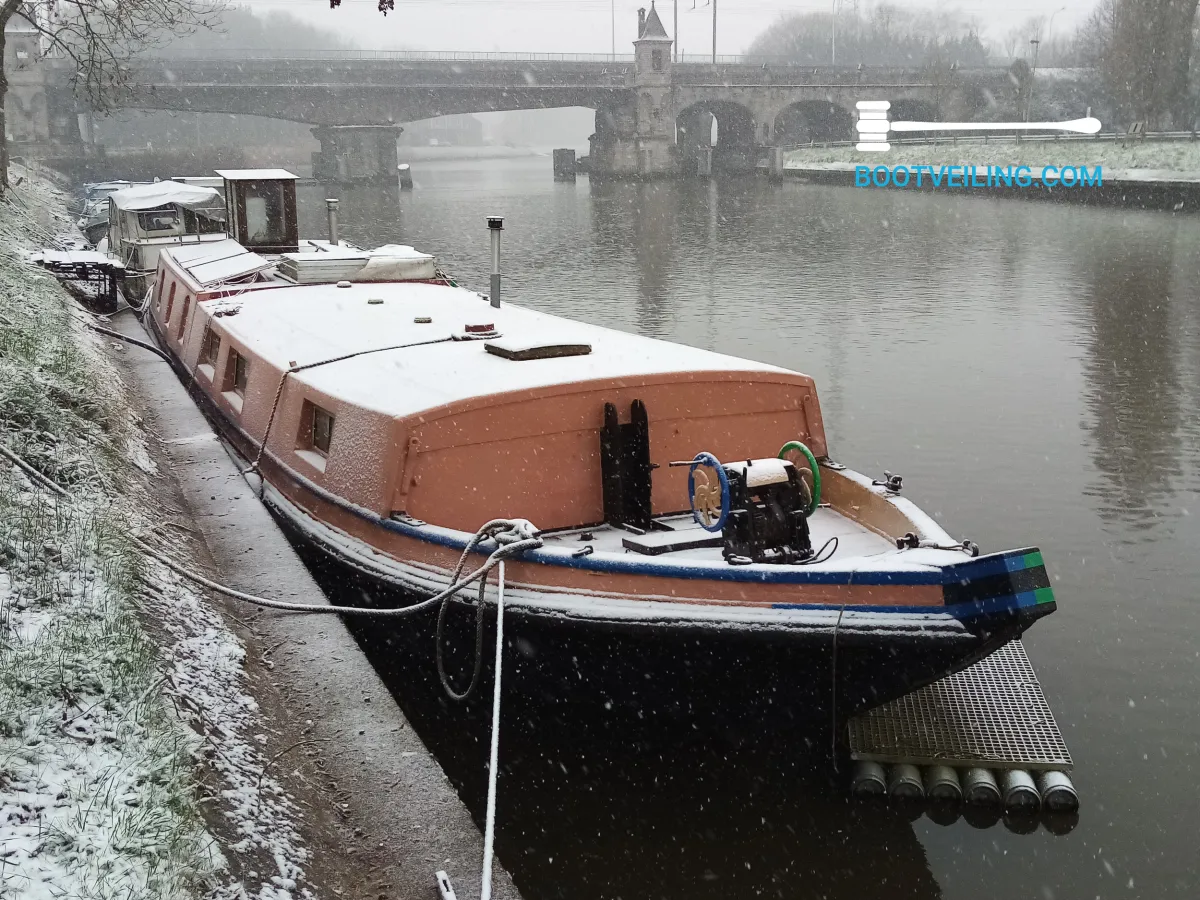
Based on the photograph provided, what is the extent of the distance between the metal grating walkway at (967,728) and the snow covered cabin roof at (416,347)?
248cm

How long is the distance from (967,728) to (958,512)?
5.17 metres

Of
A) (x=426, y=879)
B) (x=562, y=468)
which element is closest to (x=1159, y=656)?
(x=562, y=468)

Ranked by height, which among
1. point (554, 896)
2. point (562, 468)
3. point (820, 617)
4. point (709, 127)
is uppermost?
point (709, 127)

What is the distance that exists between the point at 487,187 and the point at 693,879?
75.8 m

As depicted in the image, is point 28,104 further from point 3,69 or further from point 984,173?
point 3,69

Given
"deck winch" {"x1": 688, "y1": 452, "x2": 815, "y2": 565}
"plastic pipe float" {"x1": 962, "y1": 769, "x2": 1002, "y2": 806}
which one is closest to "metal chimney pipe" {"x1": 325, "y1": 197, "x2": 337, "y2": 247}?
"deck winch" {"x1": 688, "y1": 452, "x2": 815, "y2": 565}

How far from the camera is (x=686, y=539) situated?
791cm

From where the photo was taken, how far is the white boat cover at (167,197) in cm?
2394

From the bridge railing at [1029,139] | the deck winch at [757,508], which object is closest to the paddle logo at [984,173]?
the bridge railing at [1029,139]

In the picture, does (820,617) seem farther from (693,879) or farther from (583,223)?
(583,223)

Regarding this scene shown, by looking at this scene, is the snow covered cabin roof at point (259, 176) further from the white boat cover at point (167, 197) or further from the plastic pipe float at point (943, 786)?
the plastic pipe float at point (943, 786)

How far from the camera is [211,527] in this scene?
28.1 feet

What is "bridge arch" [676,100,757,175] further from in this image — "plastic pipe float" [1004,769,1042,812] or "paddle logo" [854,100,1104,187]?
"plastic pipe float" [1004,769,1042,812]

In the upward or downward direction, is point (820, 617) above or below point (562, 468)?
below
